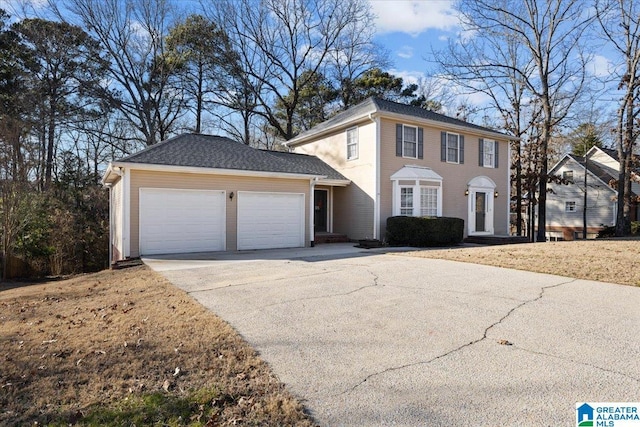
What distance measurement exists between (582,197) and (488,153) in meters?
15.8

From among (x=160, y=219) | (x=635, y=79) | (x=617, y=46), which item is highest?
(x=617, y=46)

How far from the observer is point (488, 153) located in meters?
19.0

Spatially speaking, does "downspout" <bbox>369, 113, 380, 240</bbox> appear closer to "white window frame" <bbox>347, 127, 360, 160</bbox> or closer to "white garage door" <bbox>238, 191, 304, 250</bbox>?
"white window frame" <bbox>347, 127, 360, 160</bbox>

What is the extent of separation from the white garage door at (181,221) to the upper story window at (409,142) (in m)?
7.73

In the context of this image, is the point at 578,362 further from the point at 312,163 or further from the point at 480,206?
the point at 480,206

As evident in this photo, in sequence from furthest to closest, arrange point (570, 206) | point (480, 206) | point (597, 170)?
point (570, 206), point (597, 170), point (480, 206)

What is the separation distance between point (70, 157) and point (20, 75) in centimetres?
457

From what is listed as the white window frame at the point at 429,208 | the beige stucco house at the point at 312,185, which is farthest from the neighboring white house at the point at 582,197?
the white window frame at the point at 429,208

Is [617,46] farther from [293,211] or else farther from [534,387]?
[534,387]

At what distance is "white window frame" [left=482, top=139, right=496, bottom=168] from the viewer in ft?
61.7

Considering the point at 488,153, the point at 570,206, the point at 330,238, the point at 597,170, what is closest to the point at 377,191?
the point at 330,238

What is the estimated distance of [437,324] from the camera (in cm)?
465

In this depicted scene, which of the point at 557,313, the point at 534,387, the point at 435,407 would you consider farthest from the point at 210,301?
the point at 557,313

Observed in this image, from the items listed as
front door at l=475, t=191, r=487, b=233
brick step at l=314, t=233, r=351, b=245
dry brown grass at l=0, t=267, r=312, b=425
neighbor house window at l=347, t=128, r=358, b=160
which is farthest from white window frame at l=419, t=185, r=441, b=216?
dry brown grass at l=0, t=267, r=312, b=425
